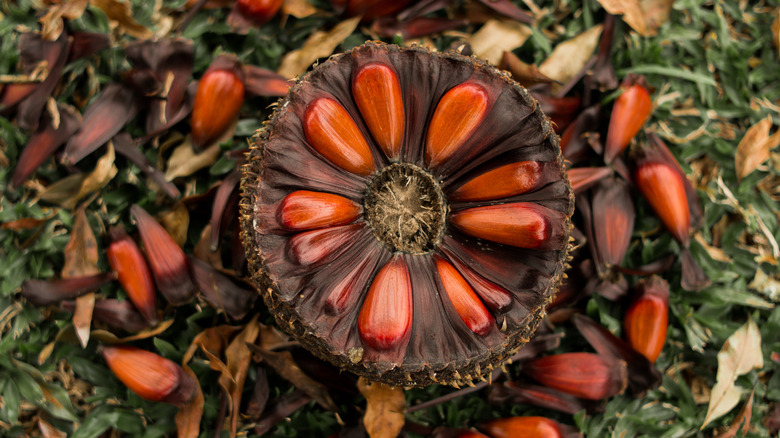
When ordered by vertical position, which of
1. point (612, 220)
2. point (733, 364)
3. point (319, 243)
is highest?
point (319, 243)

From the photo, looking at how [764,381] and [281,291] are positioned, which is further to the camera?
[764,381]

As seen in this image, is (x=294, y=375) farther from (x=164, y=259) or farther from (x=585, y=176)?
(x=585, y=176)

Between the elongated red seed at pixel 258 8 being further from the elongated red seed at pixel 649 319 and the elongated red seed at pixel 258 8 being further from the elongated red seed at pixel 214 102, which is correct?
the elongated red seed at pixel 649 319

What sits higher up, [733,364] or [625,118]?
[625,118]

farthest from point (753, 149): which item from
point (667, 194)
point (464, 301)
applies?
point (464, 301)

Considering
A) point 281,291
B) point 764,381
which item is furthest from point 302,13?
point 764,381

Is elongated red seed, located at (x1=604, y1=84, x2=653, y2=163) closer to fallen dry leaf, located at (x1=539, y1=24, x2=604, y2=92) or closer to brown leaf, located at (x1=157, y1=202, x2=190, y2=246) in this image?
fallen dry leaf, located at (x1=539, y1=24, x2=604, y2=92)

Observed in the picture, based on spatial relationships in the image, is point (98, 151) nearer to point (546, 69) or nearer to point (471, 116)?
point (471, 116)
